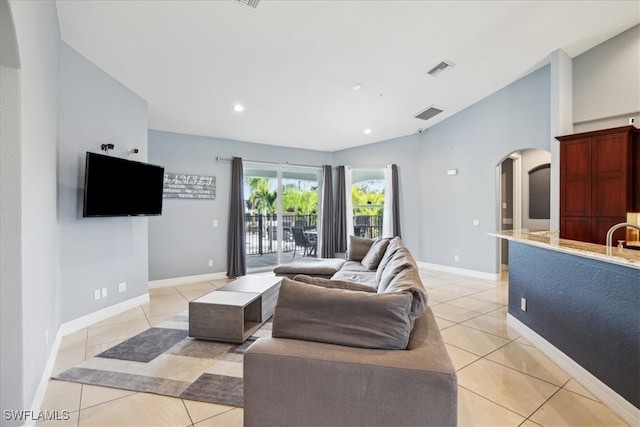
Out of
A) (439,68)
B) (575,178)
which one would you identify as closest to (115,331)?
(439,68)

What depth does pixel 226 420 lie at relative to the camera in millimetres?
1807

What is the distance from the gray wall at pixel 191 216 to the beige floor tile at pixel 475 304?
4265 mm

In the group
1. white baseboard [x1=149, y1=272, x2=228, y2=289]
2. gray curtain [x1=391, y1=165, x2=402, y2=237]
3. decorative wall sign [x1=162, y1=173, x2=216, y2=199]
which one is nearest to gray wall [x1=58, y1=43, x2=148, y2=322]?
white baseboard [x1=149, y1=272, x2=228, y2=289]

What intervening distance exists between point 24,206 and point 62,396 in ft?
4.57

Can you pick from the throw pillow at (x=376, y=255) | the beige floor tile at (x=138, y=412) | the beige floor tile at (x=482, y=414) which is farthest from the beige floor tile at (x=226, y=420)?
the throw pillow at (x=376, y=255)

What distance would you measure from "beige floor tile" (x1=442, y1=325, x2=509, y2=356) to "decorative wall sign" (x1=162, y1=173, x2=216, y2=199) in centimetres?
466

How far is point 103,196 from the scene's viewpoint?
3.26 meters

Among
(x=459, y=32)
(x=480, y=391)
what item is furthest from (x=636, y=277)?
(x=459, y=32)

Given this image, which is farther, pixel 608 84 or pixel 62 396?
pixel 608 84

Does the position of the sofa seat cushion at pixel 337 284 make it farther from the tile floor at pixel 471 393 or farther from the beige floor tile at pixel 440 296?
the beige floor tile at pixel 440 296

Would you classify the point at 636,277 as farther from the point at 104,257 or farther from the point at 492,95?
the point at 104,257

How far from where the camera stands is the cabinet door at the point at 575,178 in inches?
140

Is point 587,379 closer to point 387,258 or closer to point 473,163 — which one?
point 387,258

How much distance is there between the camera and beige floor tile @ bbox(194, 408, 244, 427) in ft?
5.80
